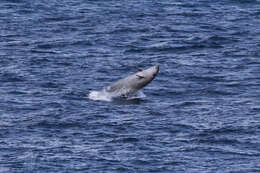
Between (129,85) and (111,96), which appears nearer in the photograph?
(129,85)

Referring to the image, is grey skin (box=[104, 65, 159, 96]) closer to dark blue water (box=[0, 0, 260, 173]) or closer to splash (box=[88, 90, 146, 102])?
splash (box=[88, 90, 146, 102])

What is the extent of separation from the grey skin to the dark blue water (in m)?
0.76

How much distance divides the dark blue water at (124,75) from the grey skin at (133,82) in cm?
76

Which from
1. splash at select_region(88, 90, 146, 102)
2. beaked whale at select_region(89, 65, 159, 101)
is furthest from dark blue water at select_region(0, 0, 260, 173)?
beaked whale at select_region(89, 65, 159, 101)

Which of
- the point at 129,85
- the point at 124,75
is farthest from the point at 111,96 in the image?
the point at 124,75

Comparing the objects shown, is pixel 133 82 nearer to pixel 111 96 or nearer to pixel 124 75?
pixel 111 96

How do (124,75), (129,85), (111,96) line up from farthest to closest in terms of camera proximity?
(124,75) < (111,96) < (129,85)

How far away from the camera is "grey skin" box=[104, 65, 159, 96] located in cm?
4934

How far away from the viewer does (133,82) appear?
4938 cm

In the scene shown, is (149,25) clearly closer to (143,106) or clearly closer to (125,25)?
(125,25)

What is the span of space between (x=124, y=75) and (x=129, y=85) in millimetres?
5473

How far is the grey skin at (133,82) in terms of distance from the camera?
4934cm

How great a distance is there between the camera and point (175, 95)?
50.2 m

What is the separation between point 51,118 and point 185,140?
667 cm
